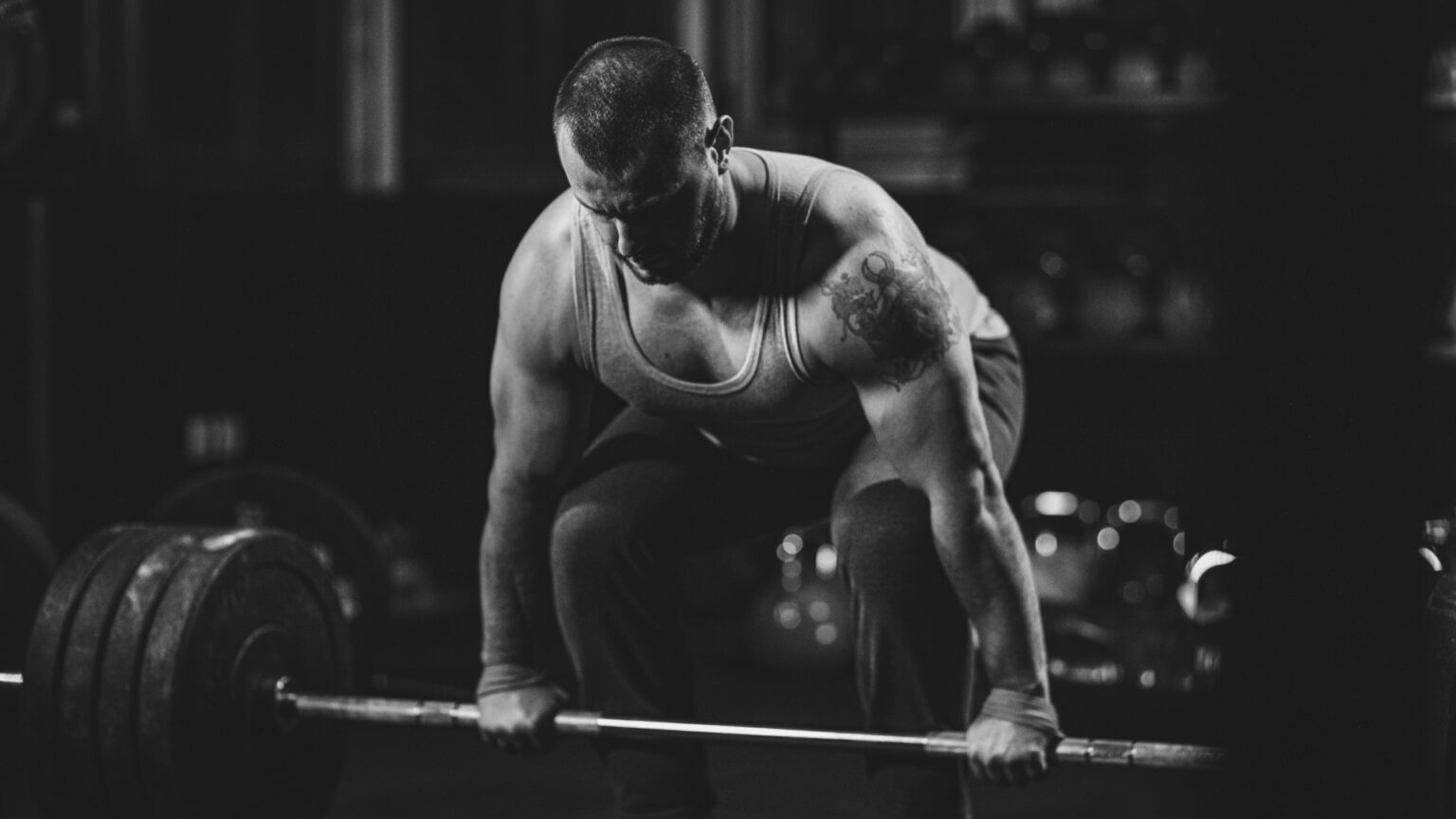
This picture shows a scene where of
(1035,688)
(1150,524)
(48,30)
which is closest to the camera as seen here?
(1035,688)

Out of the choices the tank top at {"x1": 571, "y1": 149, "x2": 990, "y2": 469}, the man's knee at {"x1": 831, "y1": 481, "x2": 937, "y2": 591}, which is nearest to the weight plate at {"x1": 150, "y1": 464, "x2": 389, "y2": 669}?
the tank top at {"x1": 571, "y1": 149, "x2": 990, "y2": 469}

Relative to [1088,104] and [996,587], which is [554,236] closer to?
[996,587]

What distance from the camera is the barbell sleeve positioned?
211 cm

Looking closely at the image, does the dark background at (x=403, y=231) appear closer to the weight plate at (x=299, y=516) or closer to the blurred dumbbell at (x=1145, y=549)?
the blurred dumbbell at (x=1145, y=549)

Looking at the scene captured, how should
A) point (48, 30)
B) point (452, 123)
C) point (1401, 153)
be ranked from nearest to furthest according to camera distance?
point (1401, 153), point (48, 30), point (452, 123)

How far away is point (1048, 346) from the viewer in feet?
16.4

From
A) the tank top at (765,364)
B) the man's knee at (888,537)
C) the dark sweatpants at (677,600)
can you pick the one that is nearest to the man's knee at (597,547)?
the dark sweatpants at (677,600)

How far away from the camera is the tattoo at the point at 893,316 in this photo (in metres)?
2.04

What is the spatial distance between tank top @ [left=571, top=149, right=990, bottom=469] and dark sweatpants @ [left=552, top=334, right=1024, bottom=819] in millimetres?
78

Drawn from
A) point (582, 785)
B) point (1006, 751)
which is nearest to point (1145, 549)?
point (582, 785)

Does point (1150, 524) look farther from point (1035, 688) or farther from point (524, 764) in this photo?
point (1035, 688)

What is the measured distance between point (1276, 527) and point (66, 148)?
4.43 metres

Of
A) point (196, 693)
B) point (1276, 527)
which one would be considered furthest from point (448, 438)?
point (1276, 527)

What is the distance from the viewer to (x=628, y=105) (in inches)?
76.4
